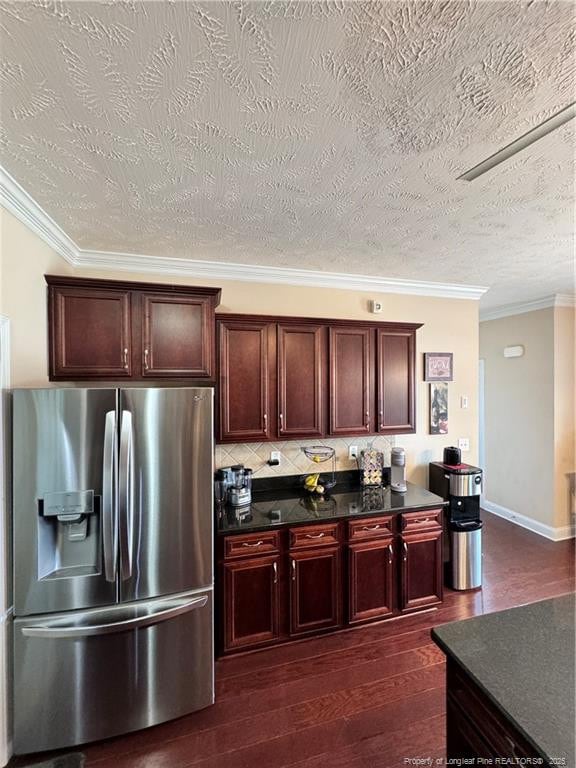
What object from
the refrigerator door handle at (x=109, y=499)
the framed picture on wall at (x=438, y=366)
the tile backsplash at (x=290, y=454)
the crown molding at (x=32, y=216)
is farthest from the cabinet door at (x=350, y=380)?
the crown molding at (x=32, y=216)

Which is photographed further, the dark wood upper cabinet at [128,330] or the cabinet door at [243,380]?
the cabinet door at [243,380]

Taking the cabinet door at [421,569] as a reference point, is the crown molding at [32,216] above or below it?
above

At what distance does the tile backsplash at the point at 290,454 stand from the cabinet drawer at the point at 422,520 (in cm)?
66

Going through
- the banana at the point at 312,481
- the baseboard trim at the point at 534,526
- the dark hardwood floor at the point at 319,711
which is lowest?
the dark hardwood floor at the point at 319,711

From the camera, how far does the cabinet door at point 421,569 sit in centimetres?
278

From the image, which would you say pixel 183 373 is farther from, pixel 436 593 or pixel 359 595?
pixel 436 593

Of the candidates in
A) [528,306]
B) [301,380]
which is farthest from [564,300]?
[301,380]

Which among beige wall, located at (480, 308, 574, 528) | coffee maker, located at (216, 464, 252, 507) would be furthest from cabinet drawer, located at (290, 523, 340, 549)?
beige wall, located at (480, 308, 574, 528)

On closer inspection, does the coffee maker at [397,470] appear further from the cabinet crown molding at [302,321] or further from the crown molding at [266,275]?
the crown molding at [266,275]

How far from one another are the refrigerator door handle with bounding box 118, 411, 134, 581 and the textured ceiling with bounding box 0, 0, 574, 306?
1.20 meters

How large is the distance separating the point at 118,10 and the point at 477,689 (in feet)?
7.25

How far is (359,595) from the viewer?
265cm

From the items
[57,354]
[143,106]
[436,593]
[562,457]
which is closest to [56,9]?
→ [143,106]

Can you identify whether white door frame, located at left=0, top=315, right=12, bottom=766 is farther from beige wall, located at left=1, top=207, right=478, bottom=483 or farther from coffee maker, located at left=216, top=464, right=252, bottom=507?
coffee maker, located at left=216, top=464, right=252, bottom=507
